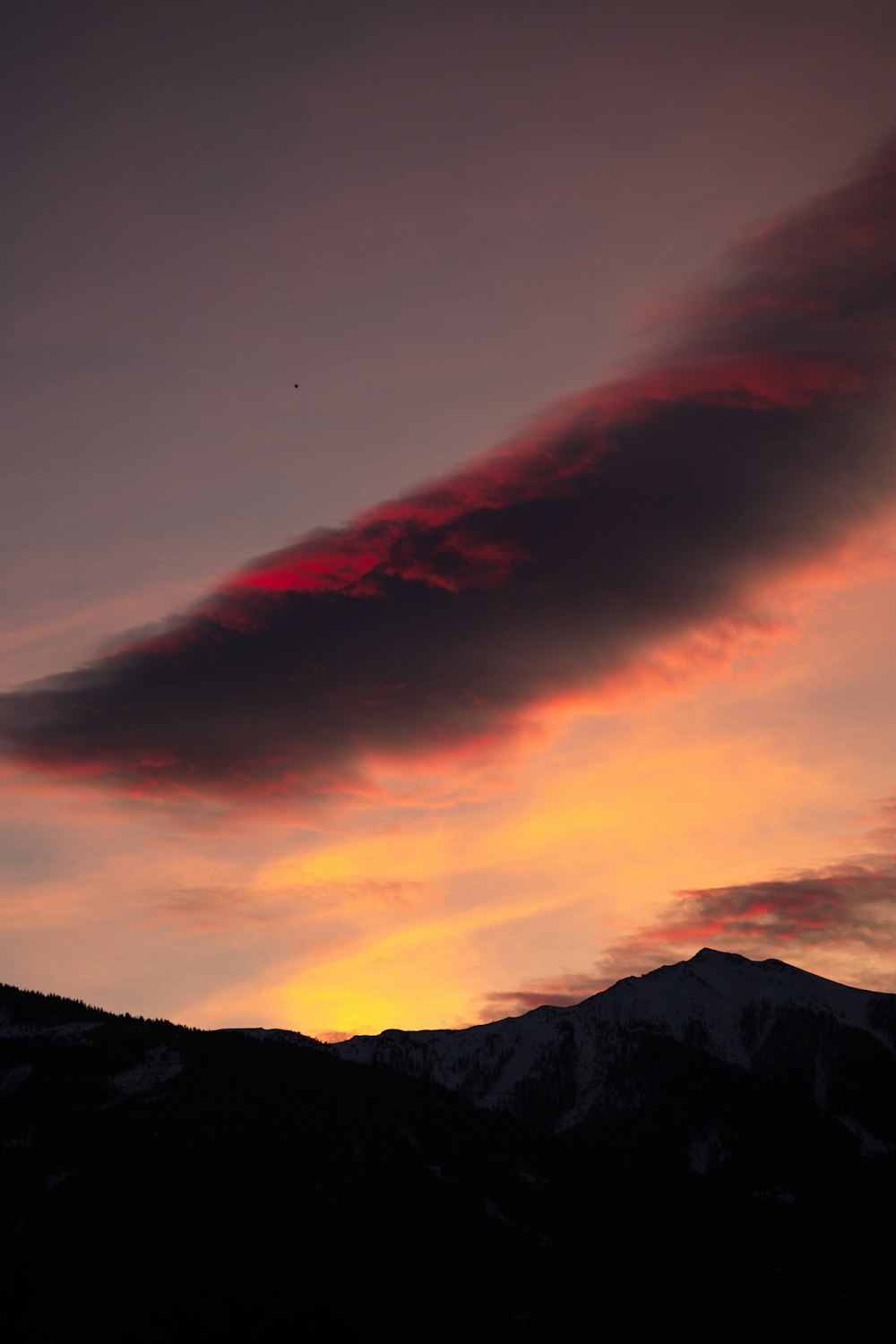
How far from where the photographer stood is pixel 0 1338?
96.4 metres

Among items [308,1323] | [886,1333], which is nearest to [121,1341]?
[308,1323]

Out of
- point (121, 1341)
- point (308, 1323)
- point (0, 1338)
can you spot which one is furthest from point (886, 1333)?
point (0, 1338)

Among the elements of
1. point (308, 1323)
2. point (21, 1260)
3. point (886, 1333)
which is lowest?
point (886, 1333)

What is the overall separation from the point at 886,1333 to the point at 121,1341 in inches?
4205

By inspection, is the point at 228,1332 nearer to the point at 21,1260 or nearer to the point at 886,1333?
the point at 21,1260

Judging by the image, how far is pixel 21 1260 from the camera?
3991 inches

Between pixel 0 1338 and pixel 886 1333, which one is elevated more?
pixel 0 1338

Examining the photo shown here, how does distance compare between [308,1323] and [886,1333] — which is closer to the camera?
[308,1323]

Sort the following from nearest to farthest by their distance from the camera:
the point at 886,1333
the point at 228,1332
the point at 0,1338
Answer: the point at 0,1338, the point at 228,1332, the point at 886,1333

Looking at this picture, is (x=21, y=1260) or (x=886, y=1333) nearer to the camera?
(x=21, y=1260)

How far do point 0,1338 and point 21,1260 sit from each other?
6242 mm

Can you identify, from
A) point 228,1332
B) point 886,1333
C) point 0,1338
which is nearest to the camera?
point 0,1338

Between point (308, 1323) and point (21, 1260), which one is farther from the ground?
point (21, 1260)

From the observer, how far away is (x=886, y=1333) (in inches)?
6265
